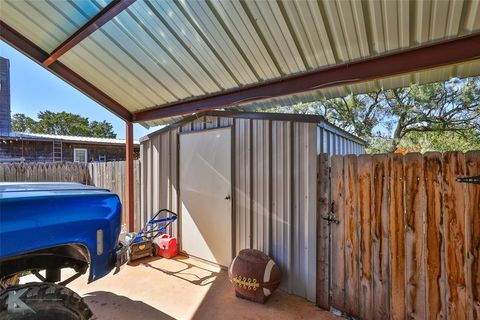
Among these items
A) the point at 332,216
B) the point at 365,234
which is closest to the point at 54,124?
Answer: the point at 332,216

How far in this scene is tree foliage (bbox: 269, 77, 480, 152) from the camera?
1117cm

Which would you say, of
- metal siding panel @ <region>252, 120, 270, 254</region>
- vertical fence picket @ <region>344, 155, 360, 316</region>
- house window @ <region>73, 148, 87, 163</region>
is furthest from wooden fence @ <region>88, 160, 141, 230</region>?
house window @ <region>73, 148, 87, 163</region>

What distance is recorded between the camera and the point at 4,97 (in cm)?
1067

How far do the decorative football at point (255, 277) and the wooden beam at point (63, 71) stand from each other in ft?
11.4

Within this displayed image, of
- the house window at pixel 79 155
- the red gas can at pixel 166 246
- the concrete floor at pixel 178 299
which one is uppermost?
the house window at pixel 79 155

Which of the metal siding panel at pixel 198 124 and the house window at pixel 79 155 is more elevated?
the metal siding panel at pixel 198 124

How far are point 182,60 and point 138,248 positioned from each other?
3086 mm

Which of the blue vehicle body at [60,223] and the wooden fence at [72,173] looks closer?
the blue vehicle body at [60,223]

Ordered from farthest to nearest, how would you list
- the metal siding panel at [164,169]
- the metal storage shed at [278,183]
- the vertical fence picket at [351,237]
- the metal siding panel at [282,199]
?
1. the metal siding panel at [164,169]
2. the metal siding panel at [282,199]
3. the metal storage shed at [278,183]
4. the vertical fence picket at [351,237]

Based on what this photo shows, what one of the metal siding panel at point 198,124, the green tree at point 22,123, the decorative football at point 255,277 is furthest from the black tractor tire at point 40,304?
the green tree at point 22,123

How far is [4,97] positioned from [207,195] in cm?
1149

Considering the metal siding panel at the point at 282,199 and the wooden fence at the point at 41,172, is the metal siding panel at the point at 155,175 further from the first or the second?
the wooden fence at the point at 41,172

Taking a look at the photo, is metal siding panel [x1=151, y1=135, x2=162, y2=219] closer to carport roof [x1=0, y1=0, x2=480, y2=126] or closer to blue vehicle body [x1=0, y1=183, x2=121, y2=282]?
carport roof [x1=0, y1=0, x2=480, y2=126]

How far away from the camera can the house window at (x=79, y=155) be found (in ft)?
41.9
